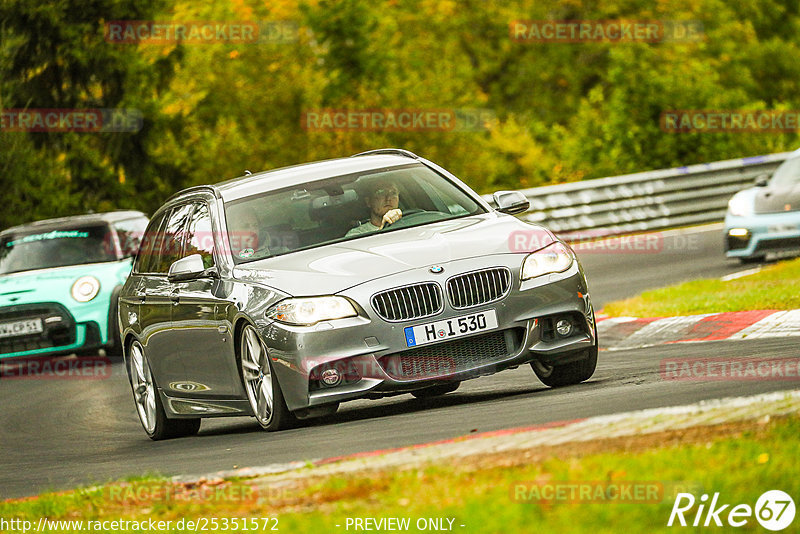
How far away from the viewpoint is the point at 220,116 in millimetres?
39031

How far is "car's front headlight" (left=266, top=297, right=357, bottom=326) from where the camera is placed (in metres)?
8.78

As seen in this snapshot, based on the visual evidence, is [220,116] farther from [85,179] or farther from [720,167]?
[720,167]

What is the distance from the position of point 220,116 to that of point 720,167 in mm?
16136

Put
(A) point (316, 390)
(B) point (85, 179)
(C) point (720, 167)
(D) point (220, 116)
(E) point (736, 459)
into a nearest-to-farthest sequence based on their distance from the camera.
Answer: (E) point (736, 459) < (A) point (316, 390) < (C) point (720, 167) < (B) point (85, 179) < (D) point (220, 116)

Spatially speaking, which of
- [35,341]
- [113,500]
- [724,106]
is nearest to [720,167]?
[724,106]

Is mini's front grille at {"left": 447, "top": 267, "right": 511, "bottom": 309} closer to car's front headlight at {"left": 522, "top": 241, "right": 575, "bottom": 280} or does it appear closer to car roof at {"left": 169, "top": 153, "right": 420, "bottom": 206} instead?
car's front headlight at {"left": 522, "top": 241, "right": 575, "bottom": 280}

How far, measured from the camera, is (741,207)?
63.0 ft

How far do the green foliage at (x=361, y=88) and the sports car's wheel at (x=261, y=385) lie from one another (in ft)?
53.6

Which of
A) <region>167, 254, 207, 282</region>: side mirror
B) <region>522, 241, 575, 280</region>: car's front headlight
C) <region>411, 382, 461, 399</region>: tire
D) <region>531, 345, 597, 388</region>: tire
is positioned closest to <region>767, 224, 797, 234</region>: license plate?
<region>411, 382, 461, 399</region>: tire

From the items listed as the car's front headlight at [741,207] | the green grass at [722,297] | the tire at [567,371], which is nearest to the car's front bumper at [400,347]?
the tire at [567,371]

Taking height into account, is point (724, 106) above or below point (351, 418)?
below

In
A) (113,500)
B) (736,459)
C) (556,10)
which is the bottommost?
(556,10)

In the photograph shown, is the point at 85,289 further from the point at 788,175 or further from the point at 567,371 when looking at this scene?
the point at 788,175

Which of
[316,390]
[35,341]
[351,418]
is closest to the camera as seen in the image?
[316,390]
